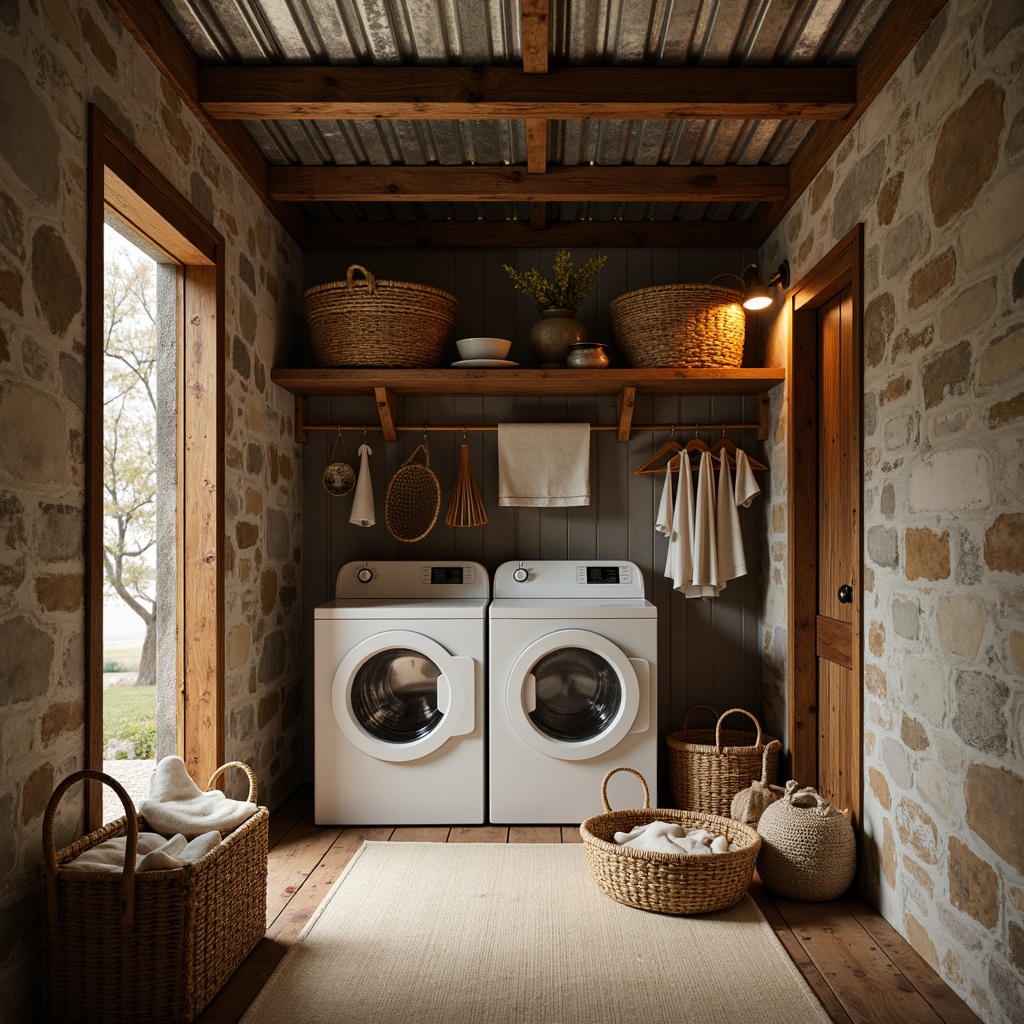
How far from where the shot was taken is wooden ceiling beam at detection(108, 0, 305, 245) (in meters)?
2.15

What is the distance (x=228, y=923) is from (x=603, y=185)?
2692 millimetres

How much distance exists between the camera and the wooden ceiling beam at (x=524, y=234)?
3826 mm

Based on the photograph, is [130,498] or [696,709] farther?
[696,709]

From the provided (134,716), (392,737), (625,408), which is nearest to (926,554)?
(625,408)

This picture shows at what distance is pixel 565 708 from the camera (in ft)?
11.0

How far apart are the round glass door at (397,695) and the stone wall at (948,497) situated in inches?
62.6

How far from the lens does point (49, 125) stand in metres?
1.83

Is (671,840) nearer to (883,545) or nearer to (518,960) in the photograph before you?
(518,960)

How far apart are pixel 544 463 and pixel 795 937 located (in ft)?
6.57

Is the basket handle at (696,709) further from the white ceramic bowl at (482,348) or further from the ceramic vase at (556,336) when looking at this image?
the white ceramic bowl at (482,348)

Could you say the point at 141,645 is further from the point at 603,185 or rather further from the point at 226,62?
the point at 603,185

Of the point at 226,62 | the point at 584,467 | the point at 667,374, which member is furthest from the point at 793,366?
the point at 226,62

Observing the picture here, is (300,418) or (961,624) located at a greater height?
(300,418)

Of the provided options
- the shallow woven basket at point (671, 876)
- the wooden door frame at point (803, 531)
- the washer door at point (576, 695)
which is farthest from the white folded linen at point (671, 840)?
the wooden door frame at point (803, 531)
